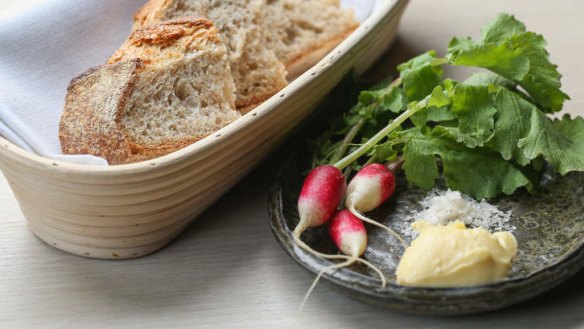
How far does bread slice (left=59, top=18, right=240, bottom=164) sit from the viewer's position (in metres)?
1.82

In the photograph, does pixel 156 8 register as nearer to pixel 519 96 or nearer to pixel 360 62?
pixel 360 62

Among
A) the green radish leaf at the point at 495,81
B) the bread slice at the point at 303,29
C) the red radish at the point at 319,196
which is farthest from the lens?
the bread slice at the point at 303,29

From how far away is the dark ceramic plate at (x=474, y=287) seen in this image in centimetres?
153

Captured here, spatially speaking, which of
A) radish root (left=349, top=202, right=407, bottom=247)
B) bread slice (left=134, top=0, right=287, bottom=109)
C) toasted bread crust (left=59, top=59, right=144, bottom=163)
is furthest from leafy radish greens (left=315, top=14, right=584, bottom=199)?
toasted bread crust (left=59, top=59, right=144, bottom=163)

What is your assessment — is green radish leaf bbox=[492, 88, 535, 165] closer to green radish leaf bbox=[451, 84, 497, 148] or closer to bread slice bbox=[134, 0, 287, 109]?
green radish leaf bbox=[451, 84, 497, 148]

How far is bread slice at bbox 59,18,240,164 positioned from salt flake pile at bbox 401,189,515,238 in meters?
0.55

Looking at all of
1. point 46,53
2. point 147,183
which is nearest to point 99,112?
point 147,183

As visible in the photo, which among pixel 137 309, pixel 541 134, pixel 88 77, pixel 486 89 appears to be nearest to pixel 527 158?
pixel 541 134

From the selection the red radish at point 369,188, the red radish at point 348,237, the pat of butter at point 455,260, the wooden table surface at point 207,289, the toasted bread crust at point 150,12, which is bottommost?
the wooden table surface at point 207,289

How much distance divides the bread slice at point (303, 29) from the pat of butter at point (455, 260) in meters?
0.97

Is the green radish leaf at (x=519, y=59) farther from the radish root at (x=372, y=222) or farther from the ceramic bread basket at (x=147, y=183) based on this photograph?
the radish root at (x=372, y=222)

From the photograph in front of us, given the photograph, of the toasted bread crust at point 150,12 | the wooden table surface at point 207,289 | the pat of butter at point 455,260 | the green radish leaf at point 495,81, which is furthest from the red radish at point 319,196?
the toasted bread crust at point 150,12

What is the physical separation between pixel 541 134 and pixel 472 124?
0.54 ft

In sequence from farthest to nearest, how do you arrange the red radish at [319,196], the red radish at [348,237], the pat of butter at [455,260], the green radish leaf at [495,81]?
the green radish leaf at [495,81] → the red radish at [319,196] → the red radish at [348,237] → the pat of butter at [455,260]
